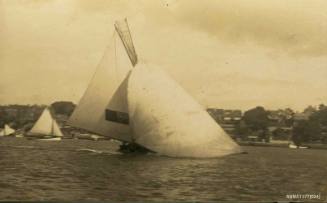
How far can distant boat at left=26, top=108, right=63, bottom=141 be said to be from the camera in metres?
61.7

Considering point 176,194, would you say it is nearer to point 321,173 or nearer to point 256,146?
point 321,173

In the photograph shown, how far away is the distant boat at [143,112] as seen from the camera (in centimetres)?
3033

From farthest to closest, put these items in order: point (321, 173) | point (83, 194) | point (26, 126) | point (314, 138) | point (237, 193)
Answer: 1. point (26, 126)
2. point (314, 138)
3. point (321, 173)
4. point (237, 193)
5. point (83, 194)

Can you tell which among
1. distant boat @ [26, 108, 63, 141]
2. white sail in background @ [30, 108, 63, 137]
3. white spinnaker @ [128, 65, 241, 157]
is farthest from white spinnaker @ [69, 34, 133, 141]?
distant boat @ [26, 108, 63, 141]

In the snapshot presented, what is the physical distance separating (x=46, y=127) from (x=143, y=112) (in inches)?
1375

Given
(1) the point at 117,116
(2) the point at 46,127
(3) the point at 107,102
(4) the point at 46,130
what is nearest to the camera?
(1) the point at 117,116

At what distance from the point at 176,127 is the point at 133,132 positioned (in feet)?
10.9

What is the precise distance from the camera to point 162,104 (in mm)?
31047

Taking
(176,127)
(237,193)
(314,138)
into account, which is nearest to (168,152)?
(176,127)

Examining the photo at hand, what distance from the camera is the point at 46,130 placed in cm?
6569

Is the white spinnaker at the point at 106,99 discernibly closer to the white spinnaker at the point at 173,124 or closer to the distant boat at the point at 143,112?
the distant boat at the point at 143,112

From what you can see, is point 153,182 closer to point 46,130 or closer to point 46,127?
point 46,127

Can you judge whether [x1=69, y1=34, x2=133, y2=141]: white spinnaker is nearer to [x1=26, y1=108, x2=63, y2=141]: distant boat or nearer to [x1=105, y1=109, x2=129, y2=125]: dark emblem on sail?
[x1=105, y1=109, x2=129, y2=125]: dark emblem on sail

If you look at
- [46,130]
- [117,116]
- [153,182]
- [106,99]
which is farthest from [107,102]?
[46,130]
